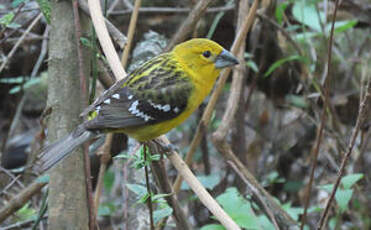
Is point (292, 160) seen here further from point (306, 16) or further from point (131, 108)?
point (131, 108)

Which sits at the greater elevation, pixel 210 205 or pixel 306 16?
pixel 306 16

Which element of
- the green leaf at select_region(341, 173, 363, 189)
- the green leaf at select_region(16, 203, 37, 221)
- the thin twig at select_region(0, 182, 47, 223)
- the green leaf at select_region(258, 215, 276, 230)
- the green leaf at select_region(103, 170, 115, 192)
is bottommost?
the green leaf at select_region(258, 215, 276, 230)

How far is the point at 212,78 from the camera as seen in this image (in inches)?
111

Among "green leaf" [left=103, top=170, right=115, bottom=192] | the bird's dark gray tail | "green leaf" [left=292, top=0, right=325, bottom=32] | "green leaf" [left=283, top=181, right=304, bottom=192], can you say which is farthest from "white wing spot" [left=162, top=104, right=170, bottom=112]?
"green leaf" [left=283, top=181, right=304, bottom=192]

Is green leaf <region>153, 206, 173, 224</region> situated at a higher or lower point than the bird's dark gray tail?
lower

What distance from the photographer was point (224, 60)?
270 cm

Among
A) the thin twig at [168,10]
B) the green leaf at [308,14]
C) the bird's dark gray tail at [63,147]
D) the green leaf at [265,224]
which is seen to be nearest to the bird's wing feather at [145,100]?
the bird's dark gray tail at [63,147]

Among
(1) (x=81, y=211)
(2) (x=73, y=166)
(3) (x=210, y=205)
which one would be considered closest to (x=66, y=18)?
(2) (x=73, y=166)

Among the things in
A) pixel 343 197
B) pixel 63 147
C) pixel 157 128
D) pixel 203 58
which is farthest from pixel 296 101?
pixel 63 147

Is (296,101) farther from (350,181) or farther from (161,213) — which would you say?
(161,213)

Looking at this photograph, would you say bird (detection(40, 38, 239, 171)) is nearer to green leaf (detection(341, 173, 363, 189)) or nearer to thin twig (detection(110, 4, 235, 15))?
green leaf (detection(341, 173, 363, 189))

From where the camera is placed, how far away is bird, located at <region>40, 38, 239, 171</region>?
2.54 meters

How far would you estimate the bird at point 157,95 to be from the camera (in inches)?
99.8

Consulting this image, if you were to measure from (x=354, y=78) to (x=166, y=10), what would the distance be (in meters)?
1.96
